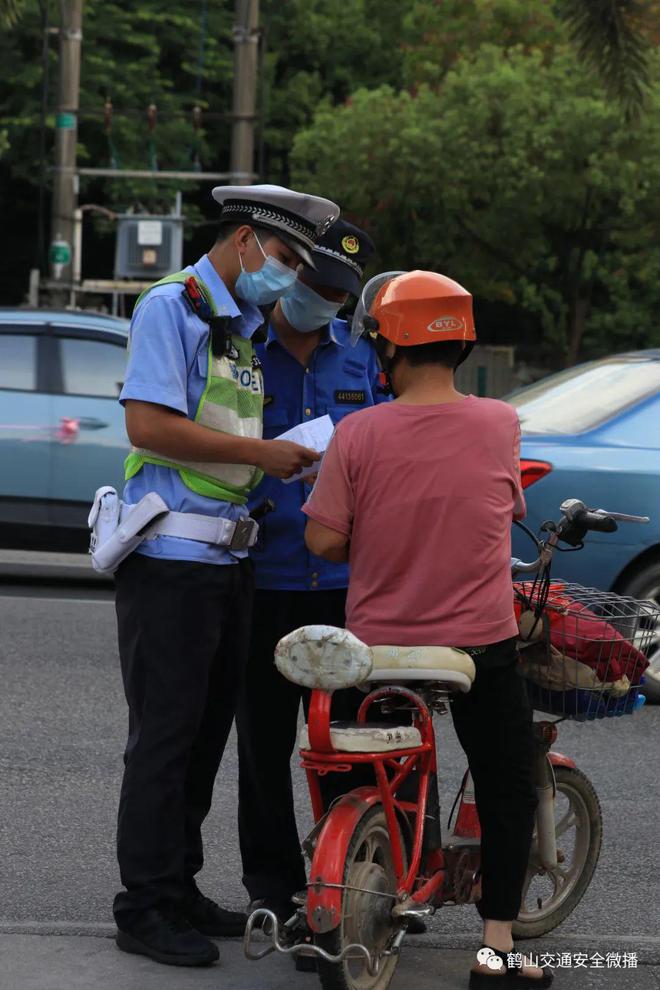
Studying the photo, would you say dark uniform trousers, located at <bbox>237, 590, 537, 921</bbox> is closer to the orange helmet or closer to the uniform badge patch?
the uniform badge patch

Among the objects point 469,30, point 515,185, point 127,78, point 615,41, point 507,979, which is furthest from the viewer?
point 469,30

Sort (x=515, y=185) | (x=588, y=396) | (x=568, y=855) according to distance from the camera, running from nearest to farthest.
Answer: (x=568, y=855) → (x=588, y=396) → (x=515, y=185)

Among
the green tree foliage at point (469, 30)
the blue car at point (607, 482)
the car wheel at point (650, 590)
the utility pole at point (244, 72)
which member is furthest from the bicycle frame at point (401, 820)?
the green tree foliage at point (469, 30)

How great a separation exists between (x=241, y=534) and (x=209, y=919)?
3.26 feet

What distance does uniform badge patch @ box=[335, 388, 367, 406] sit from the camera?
442 cm

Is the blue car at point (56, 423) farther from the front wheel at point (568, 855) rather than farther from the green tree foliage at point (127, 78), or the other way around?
the green tree foliage at point (127, 78)

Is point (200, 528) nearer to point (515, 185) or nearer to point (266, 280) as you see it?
point (266, 280)

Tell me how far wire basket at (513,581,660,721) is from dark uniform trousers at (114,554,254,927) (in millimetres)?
721

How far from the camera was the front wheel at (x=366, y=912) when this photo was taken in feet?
11.4

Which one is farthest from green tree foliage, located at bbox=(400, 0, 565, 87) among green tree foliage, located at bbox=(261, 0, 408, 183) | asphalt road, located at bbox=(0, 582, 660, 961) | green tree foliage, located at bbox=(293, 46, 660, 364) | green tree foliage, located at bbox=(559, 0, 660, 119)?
asphalt road, located at bbox=(0, 582, 660, 961)

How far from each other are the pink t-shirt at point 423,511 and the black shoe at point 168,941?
35.8 inches

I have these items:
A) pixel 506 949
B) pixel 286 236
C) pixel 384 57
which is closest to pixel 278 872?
pixel 506 949

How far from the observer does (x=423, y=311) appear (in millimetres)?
3666

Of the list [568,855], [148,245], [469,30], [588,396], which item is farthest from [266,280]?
[469,30]
